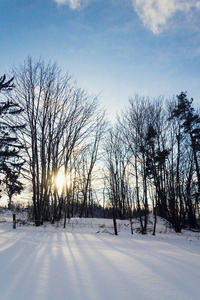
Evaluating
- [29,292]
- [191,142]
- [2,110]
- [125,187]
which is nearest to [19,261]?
[29,292]

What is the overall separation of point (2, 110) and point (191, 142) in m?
16.2

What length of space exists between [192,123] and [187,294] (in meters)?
15.2

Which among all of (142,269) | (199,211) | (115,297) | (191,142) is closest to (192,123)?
(191,142)

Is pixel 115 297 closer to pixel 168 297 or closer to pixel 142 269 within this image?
pixel 168 297

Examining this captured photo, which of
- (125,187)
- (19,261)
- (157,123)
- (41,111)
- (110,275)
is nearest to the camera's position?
(110,275)

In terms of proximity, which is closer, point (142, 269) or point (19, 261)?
point (142, 269)

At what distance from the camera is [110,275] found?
2.71 meters

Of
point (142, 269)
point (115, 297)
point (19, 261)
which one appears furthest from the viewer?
point (19, 261)

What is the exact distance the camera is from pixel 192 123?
595 inches

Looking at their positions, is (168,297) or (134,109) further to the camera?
(134,109)

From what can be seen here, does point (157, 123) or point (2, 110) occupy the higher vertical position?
point (2, 110)

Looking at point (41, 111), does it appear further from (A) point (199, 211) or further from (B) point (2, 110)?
(A) point (199, 211)

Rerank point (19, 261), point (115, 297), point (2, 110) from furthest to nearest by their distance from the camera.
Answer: point (2, 110) < point (19, 261) < point (115, 297)


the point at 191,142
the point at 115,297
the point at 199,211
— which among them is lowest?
the point at 199,211
